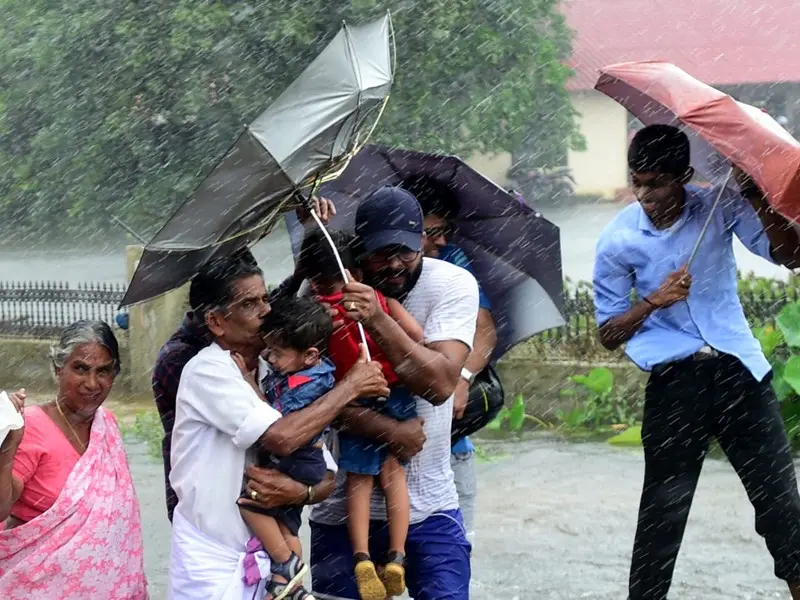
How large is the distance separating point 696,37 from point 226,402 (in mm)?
34104

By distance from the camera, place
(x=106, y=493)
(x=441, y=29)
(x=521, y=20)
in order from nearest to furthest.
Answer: (x=106, y=493) → (x=441, y=29) → (x=521, y=20)

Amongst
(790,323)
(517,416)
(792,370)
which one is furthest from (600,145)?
(792,370)

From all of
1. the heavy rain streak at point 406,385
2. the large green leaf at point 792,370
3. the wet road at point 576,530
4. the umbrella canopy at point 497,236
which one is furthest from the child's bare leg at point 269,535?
the large green leaf at point 792,370

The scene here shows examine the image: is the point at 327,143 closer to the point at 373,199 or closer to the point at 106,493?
the point at 373,199

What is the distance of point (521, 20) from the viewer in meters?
25.9

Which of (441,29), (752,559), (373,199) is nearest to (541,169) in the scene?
(441,29)

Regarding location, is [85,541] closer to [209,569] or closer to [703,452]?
[209,569]

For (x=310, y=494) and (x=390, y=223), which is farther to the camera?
(x=390, y=223)

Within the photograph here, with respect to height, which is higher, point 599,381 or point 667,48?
point 599,381

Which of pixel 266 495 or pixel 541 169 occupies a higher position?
pixel 266 495

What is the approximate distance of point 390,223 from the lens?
4.24 meters

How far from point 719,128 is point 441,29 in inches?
699

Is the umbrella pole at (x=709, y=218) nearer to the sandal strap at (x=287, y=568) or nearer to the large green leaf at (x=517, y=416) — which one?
the sandal strap at (x=287, y=568)

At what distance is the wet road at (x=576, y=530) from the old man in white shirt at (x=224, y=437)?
3009 mm
